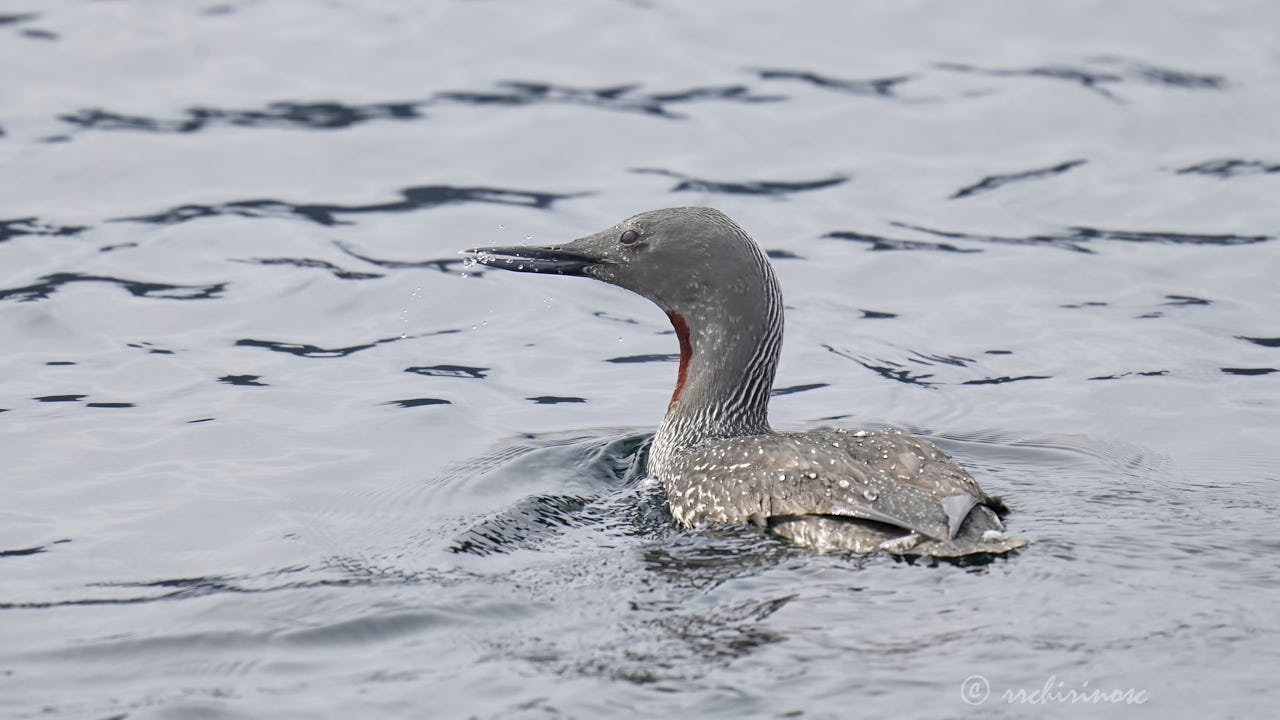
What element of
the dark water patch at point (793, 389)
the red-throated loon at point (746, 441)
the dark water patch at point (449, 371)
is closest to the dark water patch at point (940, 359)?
the dark water patch at point (793, 389)

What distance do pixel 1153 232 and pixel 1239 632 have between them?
503 centimetres

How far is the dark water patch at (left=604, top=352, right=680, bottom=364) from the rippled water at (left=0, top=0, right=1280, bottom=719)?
1.2 inches

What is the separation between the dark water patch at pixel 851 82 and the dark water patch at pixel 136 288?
175 inches

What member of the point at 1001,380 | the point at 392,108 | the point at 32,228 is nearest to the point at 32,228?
the point at 32,228

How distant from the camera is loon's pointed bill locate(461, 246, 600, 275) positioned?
21.2ft

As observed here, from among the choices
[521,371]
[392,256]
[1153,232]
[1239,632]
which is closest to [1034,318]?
[1153,232]

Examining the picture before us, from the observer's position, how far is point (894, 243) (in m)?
9.30

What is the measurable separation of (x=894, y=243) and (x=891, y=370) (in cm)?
157

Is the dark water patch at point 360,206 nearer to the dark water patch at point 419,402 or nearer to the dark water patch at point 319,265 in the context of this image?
the dark water patch at point 319,265

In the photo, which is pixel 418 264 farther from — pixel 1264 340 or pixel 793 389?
pixel 1264 340

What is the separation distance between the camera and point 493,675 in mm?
4613

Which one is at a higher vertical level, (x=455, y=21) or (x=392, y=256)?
(x=455, y=21)

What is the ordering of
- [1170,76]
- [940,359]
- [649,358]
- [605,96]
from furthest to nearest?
[1170,76]
[605,96]
[649,358]
[940,359]

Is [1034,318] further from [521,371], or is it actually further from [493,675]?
[493,675]
